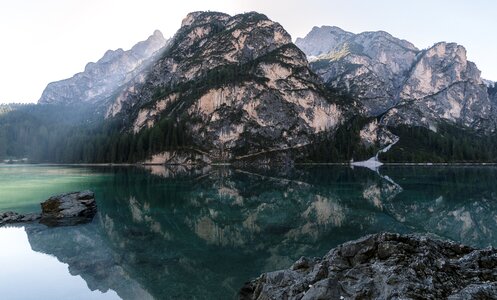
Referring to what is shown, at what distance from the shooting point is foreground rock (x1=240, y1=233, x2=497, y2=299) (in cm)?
1152

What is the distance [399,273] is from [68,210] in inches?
1788

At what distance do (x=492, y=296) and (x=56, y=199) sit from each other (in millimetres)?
50722

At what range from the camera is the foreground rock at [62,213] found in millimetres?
44500

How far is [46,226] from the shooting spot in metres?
42.1

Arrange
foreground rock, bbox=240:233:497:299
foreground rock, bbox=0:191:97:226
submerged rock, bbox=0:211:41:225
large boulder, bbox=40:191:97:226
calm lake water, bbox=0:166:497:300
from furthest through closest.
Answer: large boulder, bbox=40:191:97:226 → foreground rock, bbox=0:191:97:226 → submerged rock, bbox=0:211:41:225 → calm lake water, bbox=0:166:497:300 → foreground rock, bbox=240:233:497:299

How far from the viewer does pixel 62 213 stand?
152ft

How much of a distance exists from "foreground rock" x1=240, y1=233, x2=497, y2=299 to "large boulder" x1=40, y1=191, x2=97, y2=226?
36390 millimetres

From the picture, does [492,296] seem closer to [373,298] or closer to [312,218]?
[373,298]

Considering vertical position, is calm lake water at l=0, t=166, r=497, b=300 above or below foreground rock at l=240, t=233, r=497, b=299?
below

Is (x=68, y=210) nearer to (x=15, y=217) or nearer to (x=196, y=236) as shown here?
(x=15, y=217)

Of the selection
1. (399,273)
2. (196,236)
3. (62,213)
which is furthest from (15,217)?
(399,273)

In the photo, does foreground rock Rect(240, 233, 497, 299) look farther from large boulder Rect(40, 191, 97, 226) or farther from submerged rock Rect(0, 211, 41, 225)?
submerged rock Rect(0, 211, 41, 225)

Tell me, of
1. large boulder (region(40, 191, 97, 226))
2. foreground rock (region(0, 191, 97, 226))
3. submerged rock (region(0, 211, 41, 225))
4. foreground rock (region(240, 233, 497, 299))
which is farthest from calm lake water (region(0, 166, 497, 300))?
foreground rock (region(240, 233, 497, 299))

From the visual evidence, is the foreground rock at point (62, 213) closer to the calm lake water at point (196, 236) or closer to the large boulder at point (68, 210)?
the large boulder at point (68, 210)
